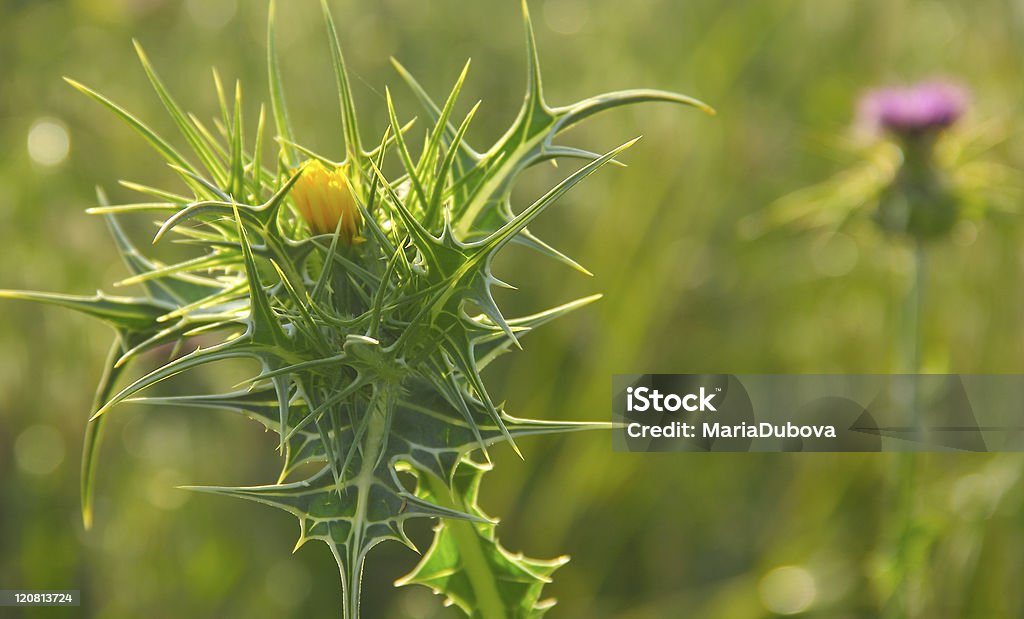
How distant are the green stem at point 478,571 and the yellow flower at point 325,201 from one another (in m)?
0.23

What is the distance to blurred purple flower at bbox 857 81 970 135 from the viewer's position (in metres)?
1.44

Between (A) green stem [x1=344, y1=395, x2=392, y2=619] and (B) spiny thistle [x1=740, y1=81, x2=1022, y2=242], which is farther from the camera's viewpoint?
(B) spiny thistle [x1=740, y1=81, x2=1022, y2=242]

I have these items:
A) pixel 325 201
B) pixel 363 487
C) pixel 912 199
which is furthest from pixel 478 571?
pixel 912 199

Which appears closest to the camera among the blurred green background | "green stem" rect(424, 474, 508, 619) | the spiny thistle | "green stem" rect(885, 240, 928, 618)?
"green stem" rect(424, 474, 508, 619)

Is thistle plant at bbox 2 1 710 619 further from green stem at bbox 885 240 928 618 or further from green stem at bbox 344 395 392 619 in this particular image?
green stem at bbox 885 240 928 618

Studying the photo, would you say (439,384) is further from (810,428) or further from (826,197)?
(810,428)

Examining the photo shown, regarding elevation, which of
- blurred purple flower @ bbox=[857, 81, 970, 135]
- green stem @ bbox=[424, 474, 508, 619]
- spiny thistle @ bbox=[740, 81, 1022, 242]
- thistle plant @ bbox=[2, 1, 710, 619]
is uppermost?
blurred purple flower @ bbox=[857, 81, 970, 135]

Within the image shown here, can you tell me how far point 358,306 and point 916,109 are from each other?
1137 mm

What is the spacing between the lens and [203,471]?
1673 millimetres

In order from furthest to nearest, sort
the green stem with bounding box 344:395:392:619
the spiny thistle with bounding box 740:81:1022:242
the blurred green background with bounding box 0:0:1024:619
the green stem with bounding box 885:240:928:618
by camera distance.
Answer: the blurred green background with bounding box 0:0:1024:619 → the spiny thistle with bounding box 740:81:1022:242 → the green stem with bounding box 885:240:928:618 → the green stem with bounding box 344:395:392:619

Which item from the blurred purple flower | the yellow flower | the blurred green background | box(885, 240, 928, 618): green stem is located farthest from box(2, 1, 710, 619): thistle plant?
the blurred purple flower

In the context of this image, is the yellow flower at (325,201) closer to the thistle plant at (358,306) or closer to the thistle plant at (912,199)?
the thistle plant at (358,306)

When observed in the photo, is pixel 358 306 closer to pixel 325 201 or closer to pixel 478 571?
pixel 325 201

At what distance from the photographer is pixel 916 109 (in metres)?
1.45
